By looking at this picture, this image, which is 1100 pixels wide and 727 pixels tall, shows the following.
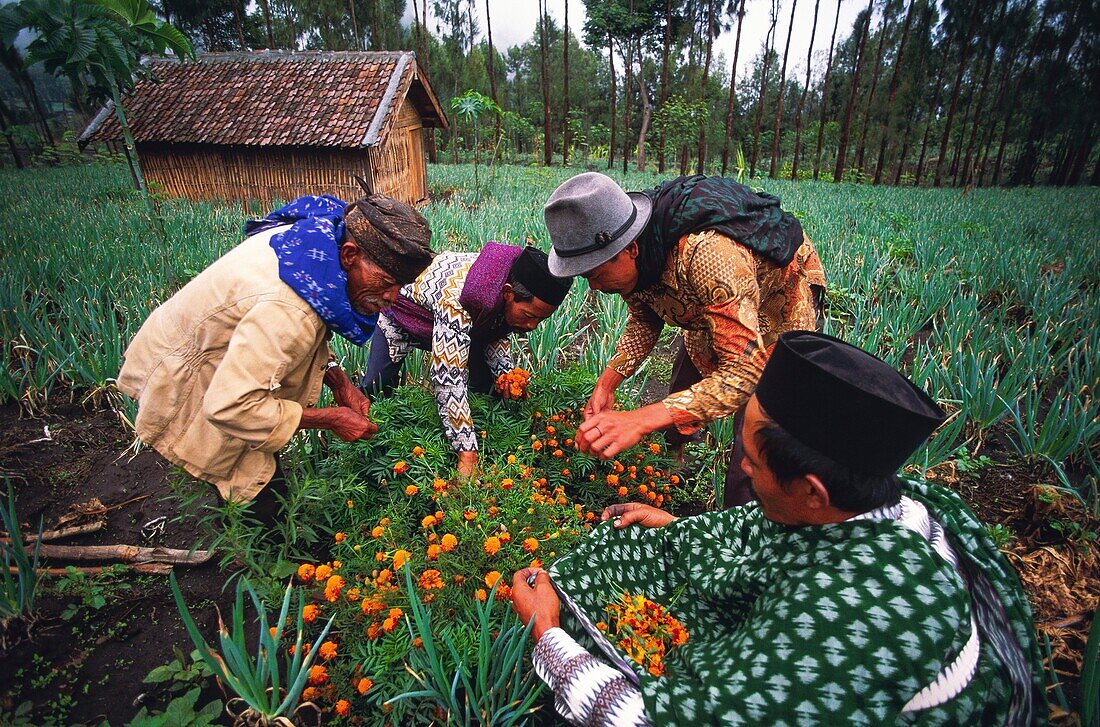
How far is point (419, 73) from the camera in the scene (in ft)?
35.9

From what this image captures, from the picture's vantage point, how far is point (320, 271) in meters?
1.47

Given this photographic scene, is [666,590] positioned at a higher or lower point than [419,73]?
lower

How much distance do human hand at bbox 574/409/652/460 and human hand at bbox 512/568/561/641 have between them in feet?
1.33

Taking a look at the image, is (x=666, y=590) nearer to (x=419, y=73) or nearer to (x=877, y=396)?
(x=877, y=396)

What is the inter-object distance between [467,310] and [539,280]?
34 cm

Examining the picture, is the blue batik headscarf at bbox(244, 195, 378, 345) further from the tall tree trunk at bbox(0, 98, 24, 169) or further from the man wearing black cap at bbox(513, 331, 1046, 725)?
the tall tree trunk at bbox(0, 98, 24, 169)

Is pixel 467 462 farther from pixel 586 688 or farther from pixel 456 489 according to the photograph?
pixel 586 688

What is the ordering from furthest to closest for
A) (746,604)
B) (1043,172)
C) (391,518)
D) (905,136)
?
(1043,172), (905,136), (391,518), (746,604)

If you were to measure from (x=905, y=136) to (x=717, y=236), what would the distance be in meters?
31.3

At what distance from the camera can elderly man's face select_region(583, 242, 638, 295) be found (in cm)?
175

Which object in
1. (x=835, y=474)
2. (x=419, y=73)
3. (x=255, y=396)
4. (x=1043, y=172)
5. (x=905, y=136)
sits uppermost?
(x=419, y=73)

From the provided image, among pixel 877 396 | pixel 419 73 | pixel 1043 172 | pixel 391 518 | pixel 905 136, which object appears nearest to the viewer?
pixel 877 396

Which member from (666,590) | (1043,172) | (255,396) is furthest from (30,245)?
(1043,172)

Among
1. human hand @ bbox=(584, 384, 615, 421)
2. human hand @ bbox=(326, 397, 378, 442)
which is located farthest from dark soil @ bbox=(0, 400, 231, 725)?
human hand @ bbox=(584, 384, 615, 421)
